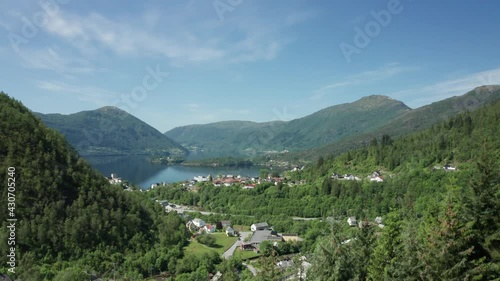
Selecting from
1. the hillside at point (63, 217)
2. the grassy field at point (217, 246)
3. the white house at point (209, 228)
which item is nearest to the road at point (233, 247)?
the grassy field at point (217, 246)

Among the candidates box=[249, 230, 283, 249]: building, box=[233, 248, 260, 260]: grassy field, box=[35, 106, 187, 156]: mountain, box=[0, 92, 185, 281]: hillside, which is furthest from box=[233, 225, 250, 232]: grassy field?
box=[35, 106, 187, 156]: mountain

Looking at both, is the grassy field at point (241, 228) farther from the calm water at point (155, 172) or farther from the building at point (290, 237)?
the calm water at point (155, 172)

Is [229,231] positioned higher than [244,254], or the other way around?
[229,231]

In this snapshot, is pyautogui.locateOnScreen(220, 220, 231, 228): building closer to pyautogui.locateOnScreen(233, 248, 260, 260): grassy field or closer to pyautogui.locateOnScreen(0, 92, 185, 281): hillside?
pyautogui.locateOnScreen(233, 248, 260, 260): grassy field

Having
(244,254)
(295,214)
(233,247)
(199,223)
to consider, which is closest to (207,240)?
(233,247)

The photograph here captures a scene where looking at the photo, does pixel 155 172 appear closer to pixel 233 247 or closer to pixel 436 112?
pixel 233 247

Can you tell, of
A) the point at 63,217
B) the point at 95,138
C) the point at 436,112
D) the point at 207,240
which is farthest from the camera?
the point at 95,138
